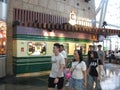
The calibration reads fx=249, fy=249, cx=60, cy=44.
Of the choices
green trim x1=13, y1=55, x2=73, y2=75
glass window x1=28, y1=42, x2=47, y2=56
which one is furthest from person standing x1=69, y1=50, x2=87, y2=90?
glass window x1=28, y1=42, x2=47, y2=56

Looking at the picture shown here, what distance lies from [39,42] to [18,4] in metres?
2.44

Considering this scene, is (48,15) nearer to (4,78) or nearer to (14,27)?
(14,27)

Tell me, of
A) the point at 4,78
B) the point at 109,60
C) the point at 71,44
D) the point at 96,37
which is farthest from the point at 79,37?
the point at 109,60

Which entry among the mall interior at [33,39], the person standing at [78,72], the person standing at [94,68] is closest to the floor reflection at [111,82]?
the mall interior at [33,39]

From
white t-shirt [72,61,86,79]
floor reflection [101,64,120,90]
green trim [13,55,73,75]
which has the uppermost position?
white t-shirt [72,61,86,79]

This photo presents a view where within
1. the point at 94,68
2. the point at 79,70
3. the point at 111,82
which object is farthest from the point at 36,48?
the point at 79,70

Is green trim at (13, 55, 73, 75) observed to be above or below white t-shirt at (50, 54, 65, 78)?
below

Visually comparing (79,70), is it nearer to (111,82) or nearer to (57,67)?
(57,67)

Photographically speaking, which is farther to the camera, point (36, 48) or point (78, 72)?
point (36, 48)

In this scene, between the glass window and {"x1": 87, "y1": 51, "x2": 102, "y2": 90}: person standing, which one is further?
the glass window

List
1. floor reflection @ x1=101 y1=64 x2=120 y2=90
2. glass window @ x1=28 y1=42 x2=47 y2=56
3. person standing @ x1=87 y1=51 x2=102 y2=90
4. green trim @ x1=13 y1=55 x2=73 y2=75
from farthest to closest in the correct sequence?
glass window @ x1=28 y1=42 x2=47 y2=56, green trim @ x1=13 y1=55 x2=73 y2=75, floor reflection @ x1=101 y1=64 x2=120 y2=90, person standing @ x1=87 y1=51 x2=102 y2=90

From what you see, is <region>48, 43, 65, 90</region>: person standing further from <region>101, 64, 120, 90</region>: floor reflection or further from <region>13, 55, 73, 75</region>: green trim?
<region>13, 55, 73, 75</region>: green trim

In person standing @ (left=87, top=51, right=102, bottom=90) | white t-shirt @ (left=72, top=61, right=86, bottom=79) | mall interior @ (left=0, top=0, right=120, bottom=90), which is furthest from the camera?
mall interior @ (left=0, top=0, right=120, bottom=90)

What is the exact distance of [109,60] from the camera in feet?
85.3
